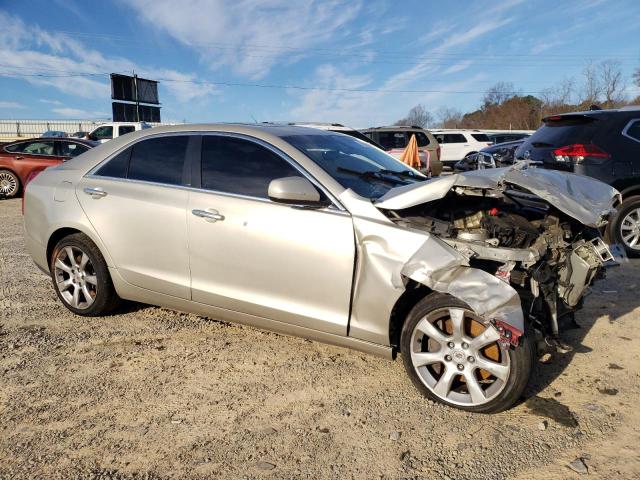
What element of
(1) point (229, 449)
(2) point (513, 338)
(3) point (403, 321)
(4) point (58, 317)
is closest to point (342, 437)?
(1) point (229, 449)

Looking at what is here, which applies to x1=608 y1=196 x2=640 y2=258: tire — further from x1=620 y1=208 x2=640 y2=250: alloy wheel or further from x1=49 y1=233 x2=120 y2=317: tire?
x1=49 y1=233 x2=120 y2=317: tire

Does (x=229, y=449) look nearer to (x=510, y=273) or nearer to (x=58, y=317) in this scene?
(x=510, y=273)

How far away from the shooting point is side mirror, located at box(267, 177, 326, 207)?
3.13m

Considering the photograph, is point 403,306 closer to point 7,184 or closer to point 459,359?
point 459,359

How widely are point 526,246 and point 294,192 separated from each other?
142 cm

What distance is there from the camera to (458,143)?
20.9 meters

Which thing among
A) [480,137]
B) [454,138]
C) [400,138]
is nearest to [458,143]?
[454,138]

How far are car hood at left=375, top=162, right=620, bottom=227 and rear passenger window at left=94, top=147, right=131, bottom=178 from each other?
7.27 ft

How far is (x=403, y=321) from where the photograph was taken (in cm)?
320

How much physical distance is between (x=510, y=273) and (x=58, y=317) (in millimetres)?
3708

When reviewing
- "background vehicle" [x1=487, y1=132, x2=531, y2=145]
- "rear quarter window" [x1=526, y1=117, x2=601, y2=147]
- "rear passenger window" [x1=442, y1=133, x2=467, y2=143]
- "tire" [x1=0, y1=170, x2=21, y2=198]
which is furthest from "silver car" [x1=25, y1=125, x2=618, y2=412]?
"background vehicle" [x1=487, y1=132, x2=531, y2=145]

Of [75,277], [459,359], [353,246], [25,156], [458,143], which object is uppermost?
[458,143]

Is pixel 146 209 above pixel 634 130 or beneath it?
beneath

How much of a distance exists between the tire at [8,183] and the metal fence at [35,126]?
38427mm
